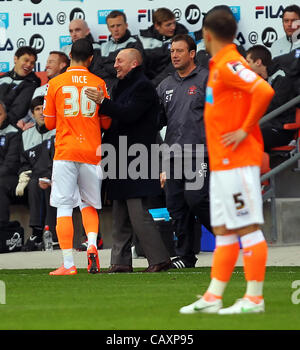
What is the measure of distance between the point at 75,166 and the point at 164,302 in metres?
3.22

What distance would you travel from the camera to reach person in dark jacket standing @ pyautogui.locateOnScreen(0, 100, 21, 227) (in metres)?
14.7

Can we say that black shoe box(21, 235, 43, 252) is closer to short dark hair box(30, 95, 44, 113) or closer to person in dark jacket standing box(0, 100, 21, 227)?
person in dark jacket standing box(0, 100, 21, 227)

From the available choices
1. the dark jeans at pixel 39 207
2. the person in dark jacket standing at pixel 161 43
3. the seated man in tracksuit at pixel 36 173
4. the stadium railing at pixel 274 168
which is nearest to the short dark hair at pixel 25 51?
the seated man in tracksuit at pixel 36 173

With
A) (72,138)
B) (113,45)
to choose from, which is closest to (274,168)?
(113,45)

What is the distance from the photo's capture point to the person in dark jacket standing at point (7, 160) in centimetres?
1469

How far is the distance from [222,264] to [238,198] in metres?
0.43

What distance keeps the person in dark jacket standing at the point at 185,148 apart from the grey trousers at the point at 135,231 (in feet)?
1.66

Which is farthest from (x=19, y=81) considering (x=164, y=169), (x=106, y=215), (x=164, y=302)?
(x=164, y=302)

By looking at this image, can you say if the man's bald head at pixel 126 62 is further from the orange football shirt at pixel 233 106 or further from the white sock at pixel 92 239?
the orange football shirt at pixel 233 106

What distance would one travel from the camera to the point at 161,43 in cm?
1497

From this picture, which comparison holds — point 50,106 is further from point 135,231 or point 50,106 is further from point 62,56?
point 62,56

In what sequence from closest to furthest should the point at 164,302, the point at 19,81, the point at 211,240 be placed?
the point at 164,302 < the point at 211,240 < the point at 19,81
